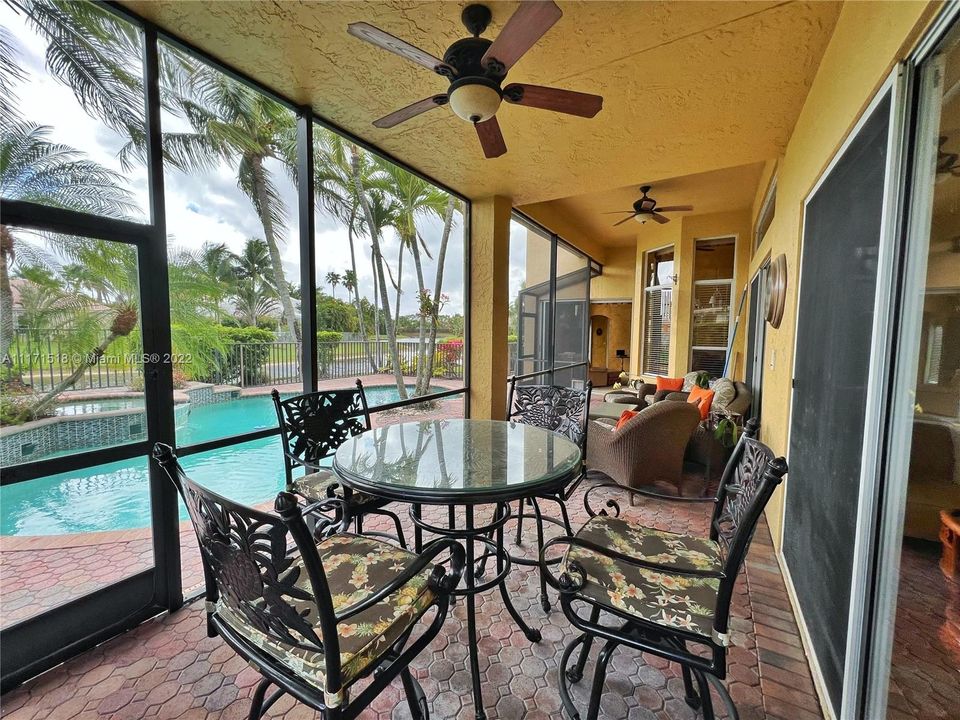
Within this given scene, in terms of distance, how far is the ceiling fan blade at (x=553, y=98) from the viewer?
1734 mm

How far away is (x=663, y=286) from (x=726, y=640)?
281 inches

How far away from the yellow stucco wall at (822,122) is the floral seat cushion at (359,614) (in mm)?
2028

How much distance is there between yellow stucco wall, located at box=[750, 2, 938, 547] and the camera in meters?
1.11

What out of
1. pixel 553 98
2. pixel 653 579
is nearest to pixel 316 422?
pixel 653 579

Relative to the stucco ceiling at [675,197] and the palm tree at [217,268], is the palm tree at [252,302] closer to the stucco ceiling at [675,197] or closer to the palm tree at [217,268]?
the palm tree at [217,268]

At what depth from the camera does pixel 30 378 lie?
1520 millimetres

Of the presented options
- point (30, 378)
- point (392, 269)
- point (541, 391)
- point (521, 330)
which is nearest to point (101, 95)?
point (30, 378)

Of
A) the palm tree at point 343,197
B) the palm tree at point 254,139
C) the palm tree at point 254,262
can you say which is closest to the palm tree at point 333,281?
the palm tree at point 343,197

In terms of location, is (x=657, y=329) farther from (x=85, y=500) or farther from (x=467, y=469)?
(x=85, y=500)

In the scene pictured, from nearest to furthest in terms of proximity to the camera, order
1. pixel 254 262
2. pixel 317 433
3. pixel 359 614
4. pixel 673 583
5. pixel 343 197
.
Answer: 1. pixel 359 614
2. pixel 673 583
3. pixel 317 433
4. pixel 254 262
5. pixel 343 197

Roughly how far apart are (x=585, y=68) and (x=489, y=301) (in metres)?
2.22

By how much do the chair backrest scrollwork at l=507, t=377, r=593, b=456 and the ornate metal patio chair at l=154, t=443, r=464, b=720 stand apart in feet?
4.50

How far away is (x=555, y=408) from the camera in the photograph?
2572 mm

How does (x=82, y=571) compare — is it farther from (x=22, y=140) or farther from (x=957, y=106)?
Answer: (x=957, y=106)
